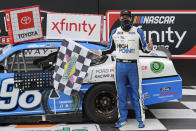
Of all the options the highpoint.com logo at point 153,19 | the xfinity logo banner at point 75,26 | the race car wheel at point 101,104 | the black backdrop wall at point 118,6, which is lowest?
the race car wheel at point 101,104

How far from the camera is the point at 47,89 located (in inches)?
163

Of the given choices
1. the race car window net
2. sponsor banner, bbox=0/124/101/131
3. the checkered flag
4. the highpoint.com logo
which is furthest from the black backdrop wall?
sponsor banner, bbox=0/124/101/131

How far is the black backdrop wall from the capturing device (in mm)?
7535

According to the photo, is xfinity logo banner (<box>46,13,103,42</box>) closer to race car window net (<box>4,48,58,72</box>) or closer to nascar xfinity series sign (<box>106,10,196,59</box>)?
race car window net (<box>4,48,58,72</box>)

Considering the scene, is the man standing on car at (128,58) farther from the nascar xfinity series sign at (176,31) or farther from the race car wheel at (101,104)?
the nascar xfinity series sign at (176,31)

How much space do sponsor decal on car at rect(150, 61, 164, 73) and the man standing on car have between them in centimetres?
35

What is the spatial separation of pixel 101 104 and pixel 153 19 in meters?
4.02

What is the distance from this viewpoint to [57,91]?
4137 mm

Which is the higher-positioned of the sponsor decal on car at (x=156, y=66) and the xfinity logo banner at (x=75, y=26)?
the xfinity logo banner at (x=75, y=26)

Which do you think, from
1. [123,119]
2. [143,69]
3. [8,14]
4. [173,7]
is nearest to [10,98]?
[8,14]

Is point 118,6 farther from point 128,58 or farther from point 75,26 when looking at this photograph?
point 128,58

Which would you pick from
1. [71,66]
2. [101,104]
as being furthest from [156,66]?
[71,66]

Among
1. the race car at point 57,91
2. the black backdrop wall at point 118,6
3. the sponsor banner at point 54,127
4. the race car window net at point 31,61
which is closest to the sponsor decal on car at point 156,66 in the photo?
the race car at point 57,91

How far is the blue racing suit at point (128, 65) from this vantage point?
4074mm
